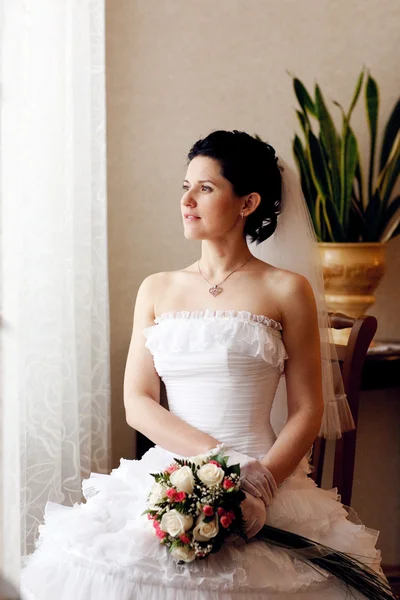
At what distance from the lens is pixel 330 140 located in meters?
3.14

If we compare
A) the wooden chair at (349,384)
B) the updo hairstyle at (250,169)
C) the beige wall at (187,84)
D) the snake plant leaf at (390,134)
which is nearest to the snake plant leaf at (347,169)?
the snake plant leaf at (390,134)

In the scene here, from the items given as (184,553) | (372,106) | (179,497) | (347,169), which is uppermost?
(372,106)

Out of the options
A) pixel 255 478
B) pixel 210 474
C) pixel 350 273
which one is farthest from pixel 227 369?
pixel 350 273

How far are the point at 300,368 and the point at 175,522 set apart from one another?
0.59m

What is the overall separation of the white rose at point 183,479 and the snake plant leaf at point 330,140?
1691mm

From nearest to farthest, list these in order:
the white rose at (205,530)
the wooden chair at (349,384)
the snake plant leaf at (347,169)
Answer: the white rose at (205,530) → the wooden chair at (349,384) → the snake plant leaf at (347,169)

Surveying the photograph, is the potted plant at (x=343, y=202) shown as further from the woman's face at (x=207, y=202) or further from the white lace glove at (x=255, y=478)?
the white lace glove at (x=255, y=478)

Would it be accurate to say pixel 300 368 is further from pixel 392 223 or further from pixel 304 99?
pixel 392 223

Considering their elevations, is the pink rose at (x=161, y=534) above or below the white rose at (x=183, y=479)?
below

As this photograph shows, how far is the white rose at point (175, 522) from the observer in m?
1.63

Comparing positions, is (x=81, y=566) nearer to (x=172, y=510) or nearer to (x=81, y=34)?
(x=172, y=510)

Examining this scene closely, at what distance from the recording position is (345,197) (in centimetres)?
308

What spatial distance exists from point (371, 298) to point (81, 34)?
145cm

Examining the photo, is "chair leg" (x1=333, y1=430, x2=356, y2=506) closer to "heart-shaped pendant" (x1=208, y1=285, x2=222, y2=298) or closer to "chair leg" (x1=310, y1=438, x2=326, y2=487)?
"chair leg" (x1=310, y1=438, x2=326, y2=487)
